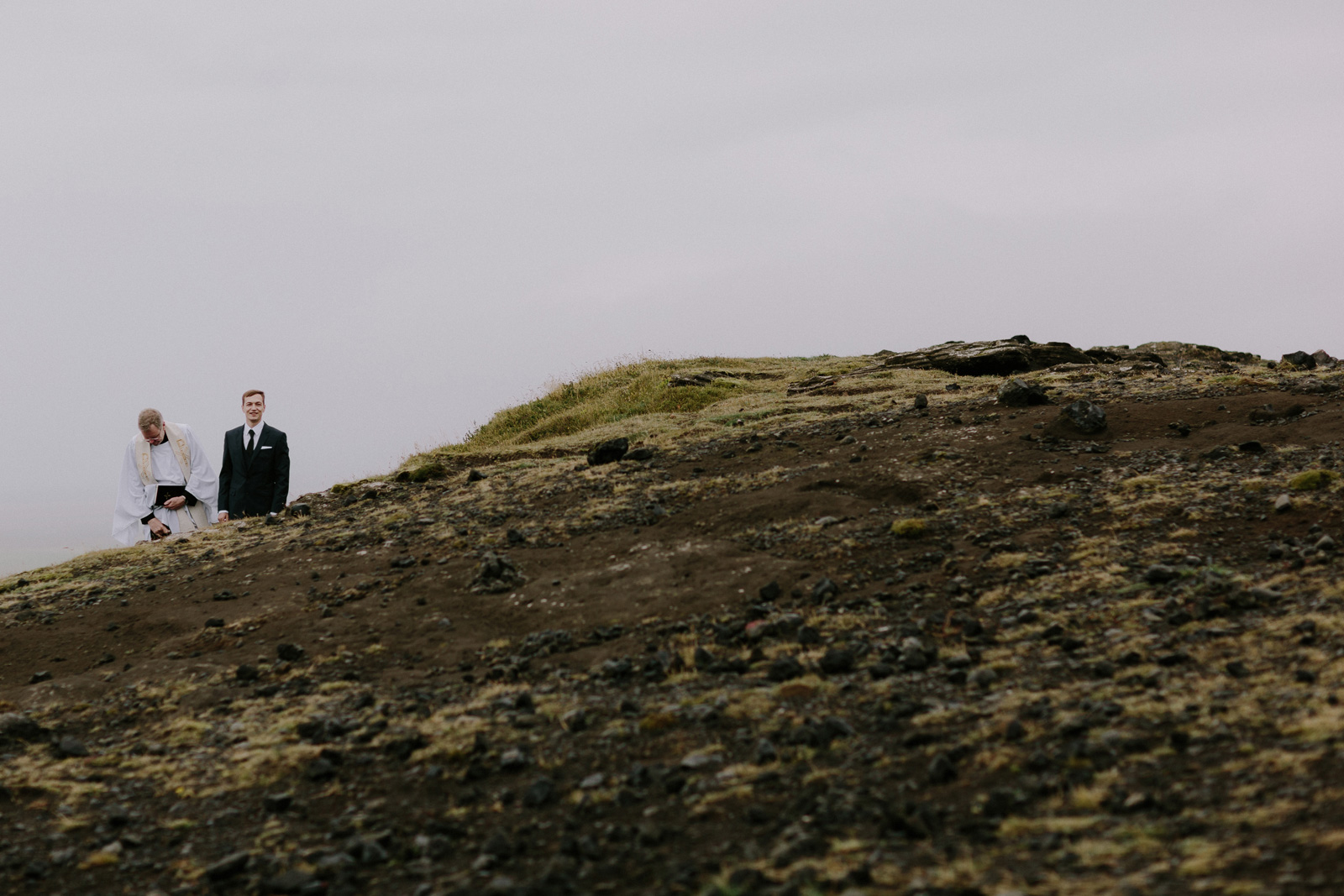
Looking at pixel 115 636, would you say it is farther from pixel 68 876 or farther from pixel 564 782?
pixel 564 782

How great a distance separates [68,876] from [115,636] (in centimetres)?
612

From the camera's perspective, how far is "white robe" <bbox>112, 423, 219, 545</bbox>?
53.5 ft

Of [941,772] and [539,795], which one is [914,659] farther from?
[539,795]

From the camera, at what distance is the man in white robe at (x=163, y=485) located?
53.3ft

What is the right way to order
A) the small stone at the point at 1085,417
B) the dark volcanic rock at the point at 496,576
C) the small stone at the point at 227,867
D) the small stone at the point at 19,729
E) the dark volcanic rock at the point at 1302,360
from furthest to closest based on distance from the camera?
the dark volcanic rock at the point at 1302,360 < the small stone at the point at 1085,417 < the dark volcanic rock at the point at 496,576 < the small stone at the point at 19,729 < the small stone at the point at 227,867

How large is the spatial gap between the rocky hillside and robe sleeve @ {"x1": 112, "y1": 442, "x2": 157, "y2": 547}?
2.43 meters

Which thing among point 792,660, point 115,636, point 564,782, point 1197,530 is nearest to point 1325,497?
point 1197,530

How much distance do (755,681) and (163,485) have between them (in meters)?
13.7

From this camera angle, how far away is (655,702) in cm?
649

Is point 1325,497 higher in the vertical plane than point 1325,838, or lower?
higher

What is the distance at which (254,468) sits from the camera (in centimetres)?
1703

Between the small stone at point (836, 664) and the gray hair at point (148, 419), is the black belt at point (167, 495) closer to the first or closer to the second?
the gray hair at point (148, 419)

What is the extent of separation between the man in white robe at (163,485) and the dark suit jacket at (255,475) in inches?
10.8

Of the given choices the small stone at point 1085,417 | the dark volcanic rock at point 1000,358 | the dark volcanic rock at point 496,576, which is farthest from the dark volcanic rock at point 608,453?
the dark volcanic rock at point 1000,358
